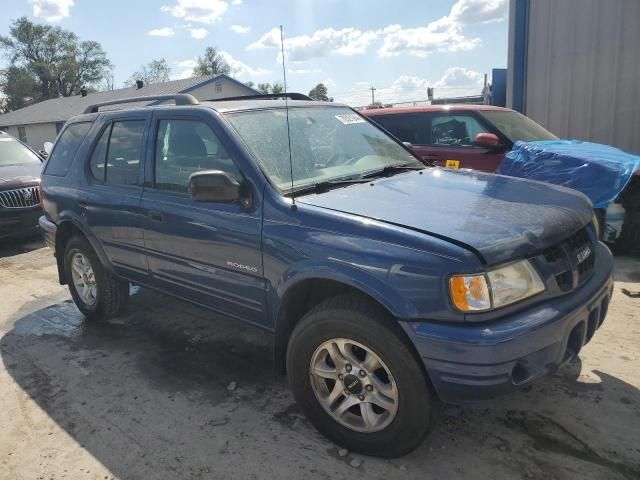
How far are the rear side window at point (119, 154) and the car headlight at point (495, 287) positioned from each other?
101 inches

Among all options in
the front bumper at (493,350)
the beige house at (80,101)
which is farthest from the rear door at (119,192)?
the beige house at (80,101)

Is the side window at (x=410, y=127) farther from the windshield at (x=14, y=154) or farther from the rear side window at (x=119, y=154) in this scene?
the windshield at (x=14, y=154)

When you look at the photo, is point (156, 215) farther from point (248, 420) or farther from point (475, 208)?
point (475, 208)

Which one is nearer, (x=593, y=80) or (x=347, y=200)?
(x=347, y=200)

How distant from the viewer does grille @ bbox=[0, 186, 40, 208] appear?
7535 mm

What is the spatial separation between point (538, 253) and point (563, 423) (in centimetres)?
110

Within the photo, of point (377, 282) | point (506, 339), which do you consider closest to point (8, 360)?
point (377, 282)

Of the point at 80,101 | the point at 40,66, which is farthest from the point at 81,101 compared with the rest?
the point at 40,66

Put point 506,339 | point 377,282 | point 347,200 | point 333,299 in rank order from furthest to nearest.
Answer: point 347,200
point 333,299
point 377,282
point 506,339

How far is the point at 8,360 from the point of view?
4004 mm

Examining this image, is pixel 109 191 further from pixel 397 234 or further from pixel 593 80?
pixel 593 80

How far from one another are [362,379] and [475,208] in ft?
3.50

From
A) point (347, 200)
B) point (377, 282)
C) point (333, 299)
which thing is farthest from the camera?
point (347, 200)

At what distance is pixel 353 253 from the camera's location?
95.2 inches
